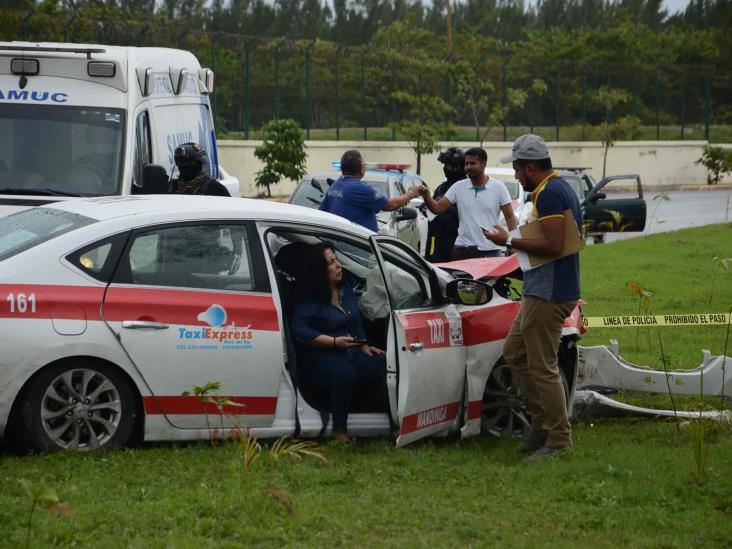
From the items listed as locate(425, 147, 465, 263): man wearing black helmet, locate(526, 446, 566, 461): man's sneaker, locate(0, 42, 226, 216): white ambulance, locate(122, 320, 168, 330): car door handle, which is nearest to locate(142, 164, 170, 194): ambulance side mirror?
locate(0, 42, 226, 216): white ambulance

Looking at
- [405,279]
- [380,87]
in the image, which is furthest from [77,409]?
[380,87]

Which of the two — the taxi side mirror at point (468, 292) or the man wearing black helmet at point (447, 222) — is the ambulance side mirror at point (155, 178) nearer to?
the man wearing black helmet at point (447, 222)

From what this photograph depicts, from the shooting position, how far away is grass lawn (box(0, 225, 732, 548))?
545 cm

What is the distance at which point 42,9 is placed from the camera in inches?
1615

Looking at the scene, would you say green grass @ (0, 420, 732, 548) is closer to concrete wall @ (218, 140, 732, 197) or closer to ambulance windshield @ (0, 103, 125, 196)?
ambulance windshield @ (0, 103, 125, 196)

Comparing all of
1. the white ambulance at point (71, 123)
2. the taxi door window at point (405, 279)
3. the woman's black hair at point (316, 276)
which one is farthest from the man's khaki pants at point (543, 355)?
the white ambulance at point (71, 123)

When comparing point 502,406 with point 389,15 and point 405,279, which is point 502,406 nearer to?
point 405,279

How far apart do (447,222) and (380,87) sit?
3553 cm

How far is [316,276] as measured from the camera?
7488mm

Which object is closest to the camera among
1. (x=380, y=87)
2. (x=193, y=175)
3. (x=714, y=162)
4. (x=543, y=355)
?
(x=543, y=355)

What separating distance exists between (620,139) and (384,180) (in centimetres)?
3533

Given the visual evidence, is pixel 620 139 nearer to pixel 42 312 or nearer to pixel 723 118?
pixel 723 118

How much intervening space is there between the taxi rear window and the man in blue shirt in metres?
2.99

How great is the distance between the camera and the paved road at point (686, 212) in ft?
95.4
